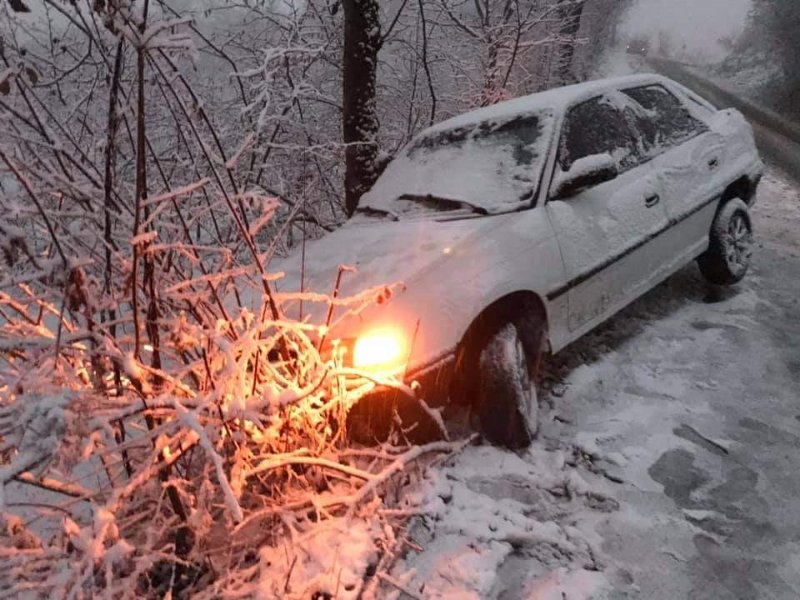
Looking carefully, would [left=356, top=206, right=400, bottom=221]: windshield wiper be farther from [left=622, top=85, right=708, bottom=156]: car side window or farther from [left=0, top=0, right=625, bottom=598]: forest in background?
[left=622, top=85, right=708, bottom=156]: car side window

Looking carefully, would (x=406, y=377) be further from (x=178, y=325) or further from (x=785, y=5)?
(x=785, y=5)

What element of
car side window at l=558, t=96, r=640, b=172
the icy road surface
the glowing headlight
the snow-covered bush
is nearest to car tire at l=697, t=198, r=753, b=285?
the icy road surface

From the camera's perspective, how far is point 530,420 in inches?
129

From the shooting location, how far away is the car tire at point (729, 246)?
4.74 m

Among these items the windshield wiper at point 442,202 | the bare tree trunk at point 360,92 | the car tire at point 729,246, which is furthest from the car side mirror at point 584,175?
the bare tree trunk at point 360,92

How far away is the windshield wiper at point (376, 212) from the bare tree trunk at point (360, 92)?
0.91 m

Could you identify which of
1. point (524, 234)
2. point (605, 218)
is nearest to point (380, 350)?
point (524, 234)

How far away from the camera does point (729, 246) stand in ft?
15.7

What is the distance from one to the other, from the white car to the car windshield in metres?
0.01

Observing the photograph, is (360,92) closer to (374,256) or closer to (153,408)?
(374,256)

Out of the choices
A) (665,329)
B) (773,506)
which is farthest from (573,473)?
(665,329)

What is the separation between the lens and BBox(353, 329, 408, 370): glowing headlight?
2760 millimetres

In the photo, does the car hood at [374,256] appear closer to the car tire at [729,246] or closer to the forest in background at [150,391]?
the forest in background at [150,391]

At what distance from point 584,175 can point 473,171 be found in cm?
69
